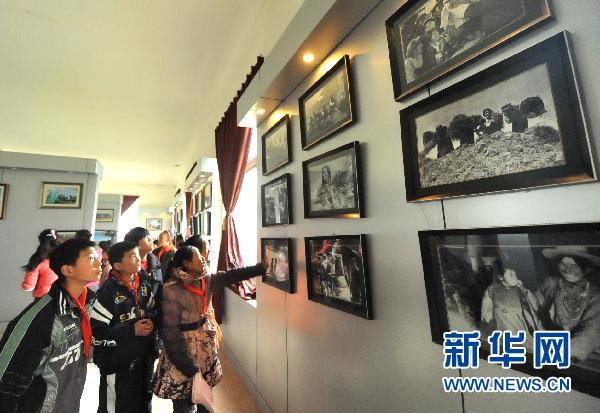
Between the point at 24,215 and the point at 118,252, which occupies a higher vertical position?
the point at 24,215

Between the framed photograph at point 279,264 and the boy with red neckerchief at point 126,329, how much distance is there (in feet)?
2.80

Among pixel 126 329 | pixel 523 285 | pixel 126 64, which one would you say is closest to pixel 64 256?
pixel 126 329

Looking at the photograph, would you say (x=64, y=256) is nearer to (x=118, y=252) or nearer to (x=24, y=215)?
(x=118, y=252)

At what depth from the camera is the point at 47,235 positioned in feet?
10.3

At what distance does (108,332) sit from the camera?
5.26 ft

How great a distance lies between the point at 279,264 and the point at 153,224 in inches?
428

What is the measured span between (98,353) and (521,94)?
90.4 inches

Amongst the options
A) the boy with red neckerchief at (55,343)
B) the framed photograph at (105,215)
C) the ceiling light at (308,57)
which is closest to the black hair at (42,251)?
the boy with red neckerchief at (55,343)

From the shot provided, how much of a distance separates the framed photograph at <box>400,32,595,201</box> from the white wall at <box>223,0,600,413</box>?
0.14 feet

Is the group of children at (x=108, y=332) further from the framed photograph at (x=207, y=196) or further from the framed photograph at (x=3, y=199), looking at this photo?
the framed photograph at (x=3, y=199)

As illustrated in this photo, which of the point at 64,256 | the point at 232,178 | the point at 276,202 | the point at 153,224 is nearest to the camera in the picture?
the point at 64,256

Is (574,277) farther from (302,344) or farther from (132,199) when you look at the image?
(132,199)

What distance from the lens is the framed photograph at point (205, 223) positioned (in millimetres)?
5054

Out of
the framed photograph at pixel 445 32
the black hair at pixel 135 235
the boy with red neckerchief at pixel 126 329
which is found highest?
the framed photograph at pixel 445 32
